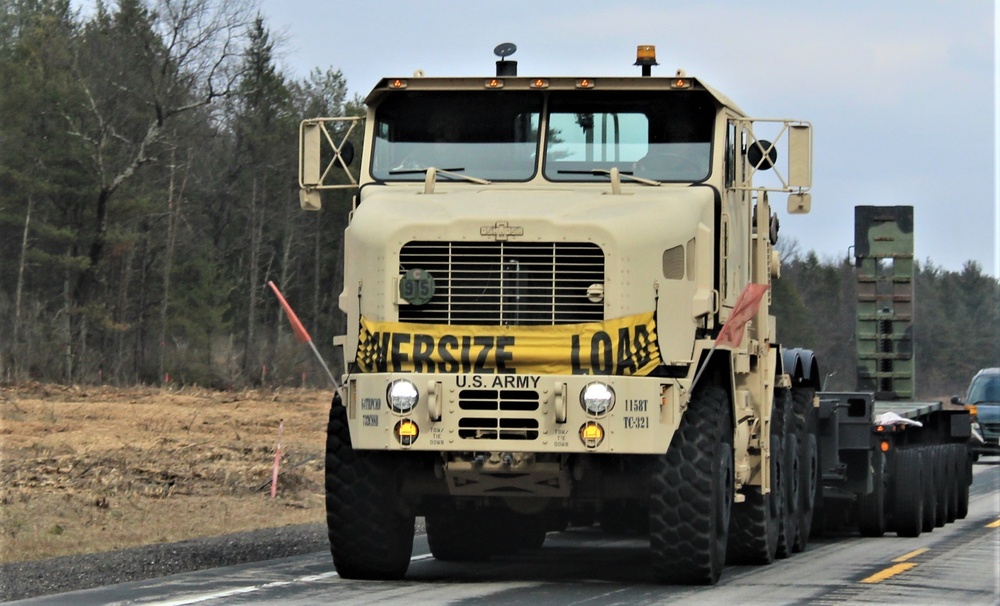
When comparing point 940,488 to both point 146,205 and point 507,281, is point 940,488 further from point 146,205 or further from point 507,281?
point 146,205

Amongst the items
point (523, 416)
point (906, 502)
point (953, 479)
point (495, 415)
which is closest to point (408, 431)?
point (495, 415)

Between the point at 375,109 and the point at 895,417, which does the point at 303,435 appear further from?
the point at 375,109

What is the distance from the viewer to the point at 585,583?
40.3 ft

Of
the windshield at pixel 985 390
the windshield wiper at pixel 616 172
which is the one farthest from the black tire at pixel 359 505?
the windshield at pixel 985 390

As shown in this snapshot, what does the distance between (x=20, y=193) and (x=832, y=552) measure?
120ft

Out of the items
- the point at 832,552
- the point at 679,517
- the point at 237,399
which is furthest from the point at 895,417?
the point at 237,399

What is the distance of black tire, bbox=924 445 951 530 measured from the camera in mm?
21156

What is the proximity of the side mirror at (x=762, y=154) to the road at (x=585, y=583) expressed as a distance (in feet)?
10.3

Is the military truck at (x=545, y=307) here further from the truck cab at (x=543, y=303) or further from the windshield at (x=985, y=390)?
the windshield at (x=985, y=390)

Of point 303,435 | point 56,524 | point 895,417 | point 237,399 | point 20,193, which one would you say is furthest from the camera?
point 20,193

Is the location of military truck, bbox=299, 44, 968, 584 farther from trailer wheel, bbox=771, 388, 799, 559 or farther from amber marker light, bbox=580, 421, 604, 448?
trailer wheel, bbox=771, 388, 799, 559

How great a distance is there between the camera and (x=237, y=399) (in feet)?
128

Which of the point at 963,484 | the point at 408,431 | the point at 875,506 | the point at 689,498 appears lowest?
the point at 875,506

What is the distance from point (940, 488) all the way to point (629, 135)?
35.6 ft
